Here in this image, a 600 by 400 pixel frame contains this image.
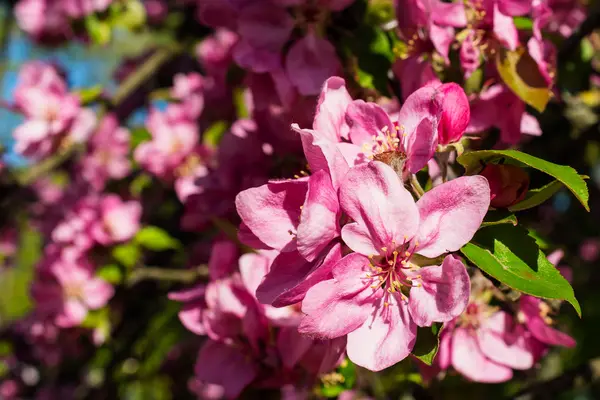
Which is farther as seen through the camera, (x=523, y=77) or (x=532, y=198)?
(x=523, y=77)

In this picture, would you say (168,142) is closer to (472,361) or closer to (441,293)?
(472,361)

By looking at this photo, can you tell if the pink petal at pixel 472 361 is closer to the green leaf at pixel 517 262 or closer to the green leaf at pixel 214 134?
the green leaf at pixel 517 262

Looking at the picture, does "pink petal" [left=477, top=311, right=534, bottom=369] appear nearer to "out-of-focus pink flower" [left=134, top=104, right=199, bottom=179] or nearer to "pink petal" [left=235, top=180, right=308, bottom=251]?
"pink petal" [left=235, top=180, right=308, bottom=251]

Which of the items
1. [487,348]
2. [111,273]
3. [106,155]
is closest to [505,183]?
[487,348]

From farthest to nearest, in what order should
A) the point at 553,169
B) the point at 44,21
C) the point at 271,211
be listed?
the point at 44,21 → the point at 271,211 → the point at 553,169

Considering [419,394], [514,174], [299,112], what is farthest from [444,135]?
[419,394]

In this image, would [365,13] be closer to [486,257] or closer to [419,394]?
[486,257]
